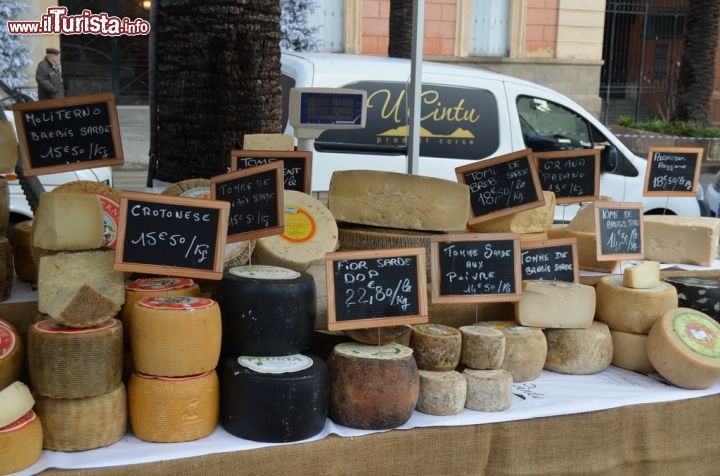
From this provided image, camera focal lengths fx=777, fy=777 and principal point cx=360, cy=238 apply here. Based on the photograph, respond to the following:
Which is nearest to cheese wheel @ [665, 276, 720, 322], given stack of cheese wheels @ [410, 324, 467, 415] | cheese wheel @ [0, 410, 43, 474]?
stack of cheese wheels @ [410, 324, 467, 415]

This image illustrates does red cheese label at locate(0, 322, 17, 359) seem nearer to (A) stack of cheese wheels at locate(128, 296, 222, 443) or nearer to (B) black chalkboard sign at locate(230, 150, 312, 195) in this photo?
(A) stack of cheese wheels at locate(128, 296, 222, 443)

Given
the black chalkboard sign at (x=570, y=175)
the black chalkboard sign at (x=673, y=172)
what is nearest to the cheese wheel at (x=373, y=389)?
the black chalkboard sign at (x=570, y=175)

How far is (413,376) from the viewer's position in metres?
2.11

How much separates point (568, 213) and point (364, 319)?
4121mm

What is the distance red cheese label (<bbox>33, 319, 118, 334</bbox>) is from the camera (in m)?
1.83

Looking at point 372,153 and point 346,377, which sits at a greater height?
point 372,153

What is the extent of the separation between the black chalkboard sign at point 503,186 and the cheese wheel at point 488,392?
70cm

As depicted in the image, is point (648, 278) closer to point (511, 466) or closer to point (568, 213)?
point (511, 466)

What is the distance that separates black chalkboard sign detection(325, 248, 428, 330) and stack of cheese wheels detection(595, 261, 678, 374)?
84 cm

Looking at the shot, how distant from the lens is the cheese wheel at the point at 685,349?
2459mm

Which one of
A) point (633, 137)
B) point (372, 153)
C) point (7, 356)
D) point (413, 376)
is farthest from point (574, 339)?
point (633, 137)

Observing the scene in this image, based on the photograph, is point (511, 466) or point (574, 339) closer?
point (511, 466)

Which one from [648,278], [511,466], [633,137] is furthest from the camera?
[633,137]
